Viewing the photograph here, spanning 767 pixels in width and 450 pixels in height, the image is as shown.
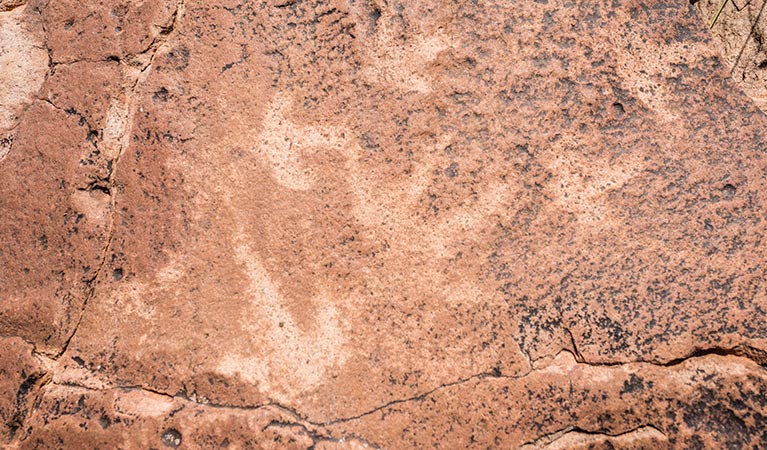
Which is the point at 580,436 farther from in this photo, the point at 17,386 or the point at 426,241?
the point at 17,386

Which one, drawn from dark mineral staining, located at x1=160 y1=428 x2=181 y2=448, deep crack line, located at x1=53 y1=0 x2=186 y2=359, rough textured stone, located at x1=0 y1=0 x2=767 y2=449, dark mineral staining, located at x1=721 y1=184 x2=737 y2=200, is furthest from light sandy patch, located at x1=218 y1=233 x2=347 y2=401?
dark mineral staining, located at x1=721 y1=184 x2=737 y2=200

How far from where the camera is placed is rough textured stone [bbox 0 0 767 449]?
4.14ft

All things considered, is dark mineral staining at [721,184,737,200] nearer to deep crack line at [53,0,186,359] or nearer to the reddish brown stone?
deep crack line at [53,0,186,359]

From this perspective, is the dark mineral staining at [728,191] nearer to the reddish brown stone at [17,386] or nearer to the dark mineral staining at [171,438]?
the dark mineral staining at [171,438]

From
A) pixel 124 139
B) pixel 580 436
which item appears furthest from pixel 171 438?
pixel 580 436

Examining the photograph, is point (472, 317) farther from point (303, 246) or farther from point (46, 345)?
point (46, 345)

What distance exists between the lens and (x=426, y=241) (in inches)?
50.3

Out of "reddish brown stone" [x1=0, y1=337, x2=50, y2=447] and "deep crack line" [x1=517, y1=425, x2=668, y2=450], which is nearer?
"deep crack line" [x1=517, y1=425, x2=668, y2=450]

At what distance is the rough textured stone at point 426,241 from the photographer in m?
1.26

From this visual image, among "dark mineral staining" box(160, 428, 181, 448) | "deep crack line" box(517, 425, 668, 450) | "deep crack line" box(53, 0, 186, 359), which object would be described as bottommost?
"dark mineral staining" box(160, 428, 181, 448)

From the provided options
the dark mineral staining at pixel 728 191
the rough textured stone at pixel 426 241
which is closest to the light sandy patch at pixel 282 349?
the rough textured stone at pixel 426 241

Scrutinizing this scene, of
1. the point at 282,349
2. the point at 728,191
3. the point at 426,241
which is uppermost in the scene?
the point at 728,191

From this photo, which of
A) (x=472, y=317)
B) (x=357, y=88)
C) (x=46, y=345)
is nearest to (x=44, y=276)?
(x=46, y=345)

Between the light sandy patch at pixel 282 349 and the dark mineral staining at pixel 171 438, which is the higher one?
the light sandy patch at pixel 282 349
